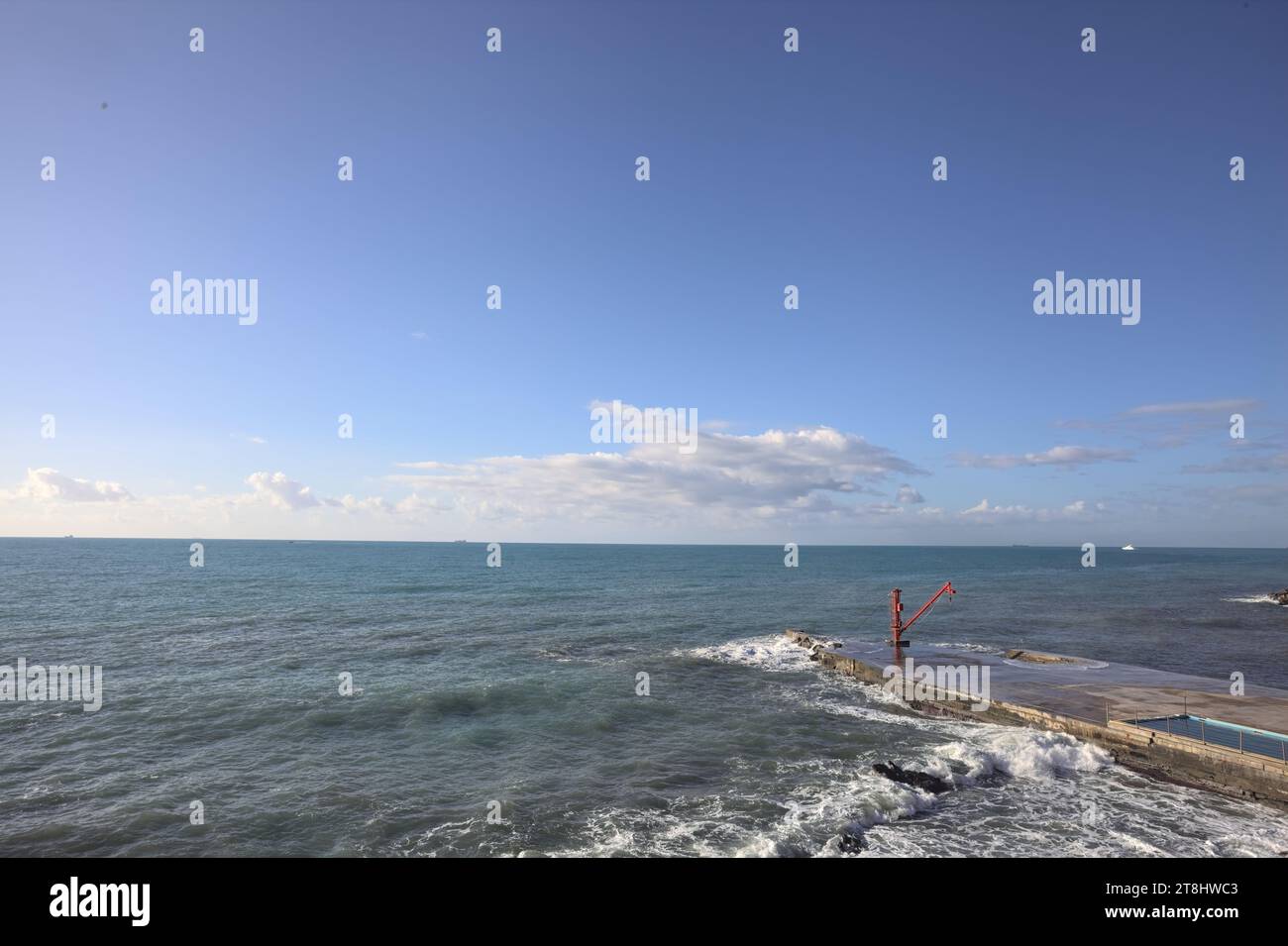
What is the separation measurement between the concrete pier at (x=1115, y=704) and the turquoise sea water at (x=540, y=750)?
62.5 inches

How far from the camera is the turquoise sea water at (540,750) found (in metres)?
18.7

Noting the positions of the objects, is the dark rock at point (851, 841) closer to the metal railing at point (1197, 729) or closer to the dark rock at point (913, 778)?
the dark rock at point (913, 778)

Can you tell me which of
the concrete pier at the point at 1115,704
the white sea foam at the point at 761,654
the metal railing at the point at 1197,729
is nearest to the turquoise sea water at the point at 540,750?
the white sea foam at the point at 761,654

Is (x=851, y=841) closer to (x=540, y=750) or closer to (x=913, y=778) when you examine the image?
(x=913, y=778)

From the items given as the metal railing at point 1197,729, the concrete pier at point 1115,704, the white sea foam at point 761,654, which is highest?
the metal railing at point 1197,729

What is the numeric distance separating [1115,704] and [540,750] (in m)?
27.9

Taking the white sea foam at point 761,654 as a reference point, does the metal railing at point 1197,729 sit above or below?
above

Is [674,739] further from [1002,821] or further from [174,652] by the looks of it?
[174,652]

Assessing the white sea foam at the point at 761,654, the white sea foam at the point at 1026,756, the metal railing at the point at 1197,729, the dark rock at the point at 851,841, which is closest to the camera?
the dark rock at the point at 851,841

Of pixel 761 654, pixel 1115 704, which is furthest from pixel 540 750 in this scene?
pixel 1115 704

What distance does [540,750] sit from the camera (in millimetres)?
26297

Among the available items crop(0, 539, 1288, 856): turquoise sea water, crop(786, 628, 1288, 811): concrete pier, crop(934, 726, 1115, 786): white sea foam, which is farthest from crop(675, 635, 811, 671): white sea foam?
crop(934, 726, 1115, 786): white sea foam
